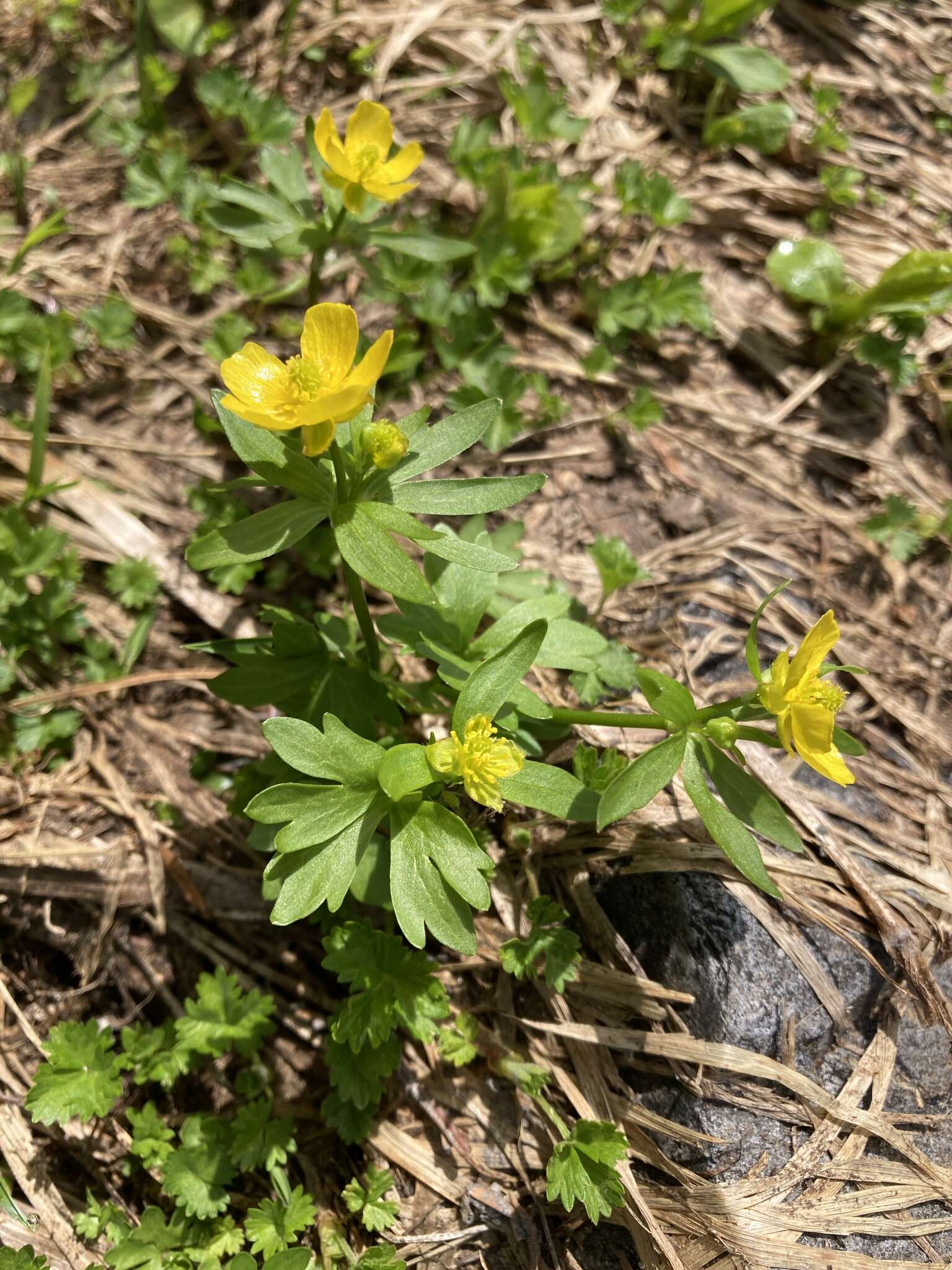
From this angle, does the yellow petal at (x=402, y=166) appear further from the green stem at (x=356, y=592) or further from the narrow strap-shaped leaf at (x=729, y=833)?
the narrow strap-shaped leaf at (x=729, y=833)

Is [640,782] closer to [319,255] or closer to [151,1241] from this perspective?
[151,1241]

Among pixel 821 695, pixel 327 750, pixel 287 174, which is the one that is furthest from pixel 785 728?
pixel 287 174

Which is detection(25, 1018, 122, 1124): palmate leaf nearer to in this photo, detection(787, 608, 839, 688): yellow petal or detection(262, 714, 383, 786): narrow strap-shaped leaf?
detection(262, 714, 383, 786): narrow strap-shaped leaf

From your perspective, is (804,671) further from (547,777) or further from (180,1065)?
(180,1065)

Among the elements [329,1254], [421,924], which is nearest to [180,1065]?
[329,1254]

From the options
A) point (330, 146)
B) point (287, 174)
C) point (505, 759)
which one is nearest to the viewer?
point (505, 759)
